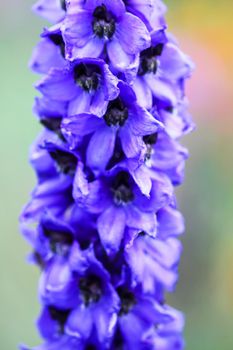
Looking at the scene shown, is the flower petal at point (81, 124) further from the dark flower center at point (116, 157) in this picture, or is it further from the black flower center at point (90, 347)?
the black flower center at point (90, 347)

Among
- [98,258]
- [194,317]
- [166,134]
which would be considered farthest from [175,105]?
[194,317]

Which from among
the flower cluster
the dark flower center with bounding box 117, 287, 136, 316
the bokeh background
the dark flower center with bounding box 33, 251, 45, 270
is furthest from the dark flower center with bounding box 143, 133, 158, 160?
the bokeh background

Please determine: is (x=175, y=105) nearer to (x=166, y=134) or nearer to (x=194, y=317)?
(x=166, y=134)

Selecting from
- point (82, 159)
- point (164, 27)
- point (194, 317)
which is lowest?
point (194, 317)

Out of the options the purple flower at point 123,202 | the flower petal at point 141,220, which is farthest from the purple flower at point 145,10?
the flower petal at point 141,220

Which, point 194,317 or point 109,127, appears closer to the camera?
point 109,127

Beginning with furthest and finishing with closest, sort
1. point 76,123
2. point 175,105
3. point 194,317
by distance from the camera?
point 194,317
point 175,105
point 76,123

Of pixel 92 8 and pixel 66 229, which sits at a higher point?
pixel 92 8

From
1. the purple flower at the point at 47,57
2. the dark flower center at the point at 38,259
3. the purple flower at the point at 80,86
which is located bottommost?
the dark flower center at the point at 38,259
